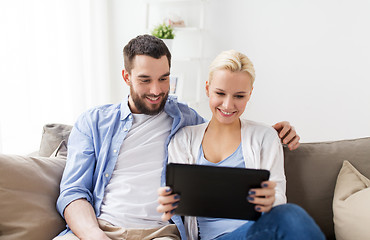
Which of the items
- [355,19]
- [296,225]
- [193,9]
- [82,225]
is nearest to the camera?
[296,225]

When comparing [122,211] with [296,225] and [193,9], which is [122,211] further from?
[193,9]

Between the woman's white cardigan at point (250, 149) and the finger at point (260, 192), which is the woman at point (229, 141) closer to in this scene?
the woman's white cardigan at point (250, 149)

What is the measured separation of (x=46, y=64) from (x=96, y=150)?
1.17 metres

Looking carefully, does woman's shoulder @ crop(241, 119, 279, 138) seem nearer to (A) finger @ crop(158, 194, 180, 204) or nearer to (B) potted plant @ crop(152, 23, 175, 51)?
(A) finger @ crop(158, 194, 180, 204)

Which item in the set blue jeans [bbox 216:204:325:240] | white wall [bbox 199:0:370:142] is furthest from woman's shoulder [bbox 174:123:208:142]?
white wall [bbox 199:0:370:142]

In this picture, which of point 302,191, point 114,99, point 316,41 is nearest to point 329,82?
point 316,41

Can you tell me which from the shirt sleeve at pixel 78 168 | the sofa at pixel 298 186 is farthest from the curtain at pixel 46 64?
the shirt sleeve at pixel 78 168

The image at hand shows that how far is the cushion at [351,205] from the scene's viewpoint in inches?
52.6

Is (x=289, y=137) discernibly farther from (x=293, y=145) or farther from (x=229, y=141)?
(x=229, y=141)

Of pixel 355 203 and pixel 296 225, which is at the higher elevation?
pixel 296 225

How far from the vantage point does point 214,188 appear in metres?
1.08

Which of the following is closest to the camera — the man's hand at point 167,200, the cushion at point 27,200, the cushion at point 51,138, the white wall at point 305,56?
the man's hand at point 167,200

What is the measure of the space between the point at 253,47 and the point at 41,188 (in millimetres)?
2083

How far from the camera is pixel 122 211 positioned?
142 centimetres
